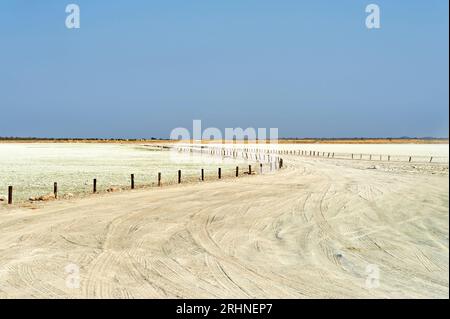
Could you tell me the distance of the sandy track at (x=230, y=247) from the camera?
337 inches

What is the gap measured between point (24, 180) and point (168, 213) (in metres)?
18.1

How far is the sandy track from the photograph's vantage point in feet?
28.1

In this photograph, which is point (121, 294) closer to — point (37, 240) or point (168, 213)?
point (37, 240)

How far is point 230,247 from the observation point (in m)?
11.6

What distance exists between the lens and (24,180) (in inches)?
1225

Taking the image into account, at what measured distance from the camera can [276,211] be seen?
674 inches

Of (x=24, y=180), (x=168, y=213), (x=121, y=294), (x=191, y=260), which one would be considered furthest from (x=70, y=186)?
(x=121, y=294)
